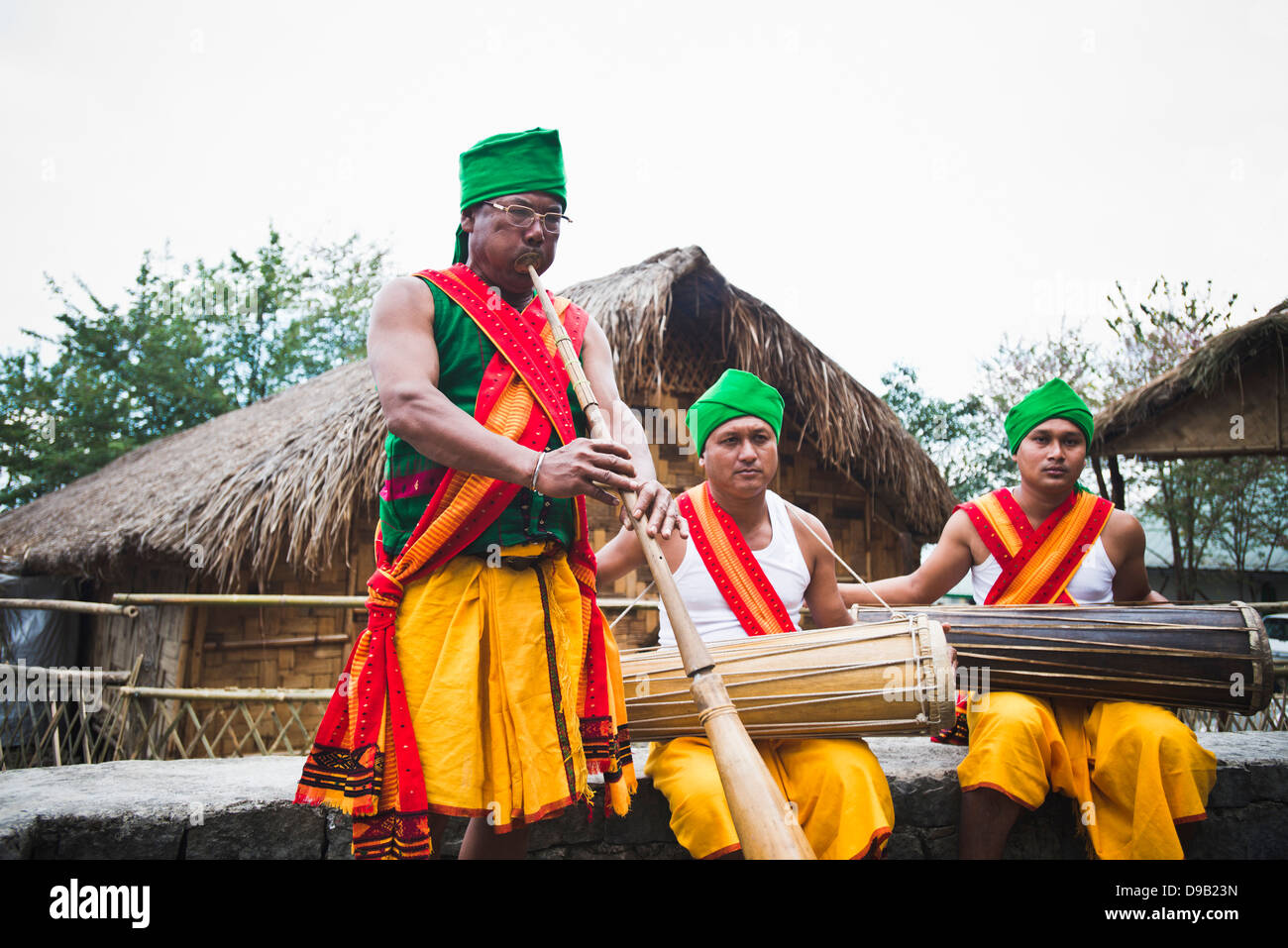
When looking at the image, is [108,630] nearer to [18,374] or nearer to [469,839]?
[469,839]

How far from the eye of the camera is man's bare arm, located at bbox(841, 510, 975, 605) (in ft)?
10.5

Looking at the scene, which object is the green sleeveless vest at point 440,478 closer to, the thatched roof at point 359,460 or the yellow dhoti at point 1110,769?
the yellow dhoti at point 1110,769

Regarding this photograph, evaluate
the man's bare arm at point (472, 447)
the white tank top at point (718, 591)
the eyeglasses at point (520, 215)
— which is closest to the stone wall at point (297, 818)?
the white tank top at point (718, 591)

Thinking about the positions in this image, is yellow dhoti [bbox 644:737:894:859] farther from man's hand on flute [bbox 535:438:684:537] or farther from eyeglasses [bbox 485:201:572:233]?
eyeglasses [bbox 485:201:572:233]

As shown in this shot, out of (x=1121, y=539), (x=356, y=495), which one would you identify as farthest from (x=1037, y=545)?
(x=356, y=495)

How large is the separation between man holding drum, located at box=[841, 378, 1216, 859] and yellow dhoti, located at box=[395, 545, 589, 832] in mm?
1416

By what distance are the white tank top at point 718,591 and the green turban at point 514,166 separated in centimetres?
126

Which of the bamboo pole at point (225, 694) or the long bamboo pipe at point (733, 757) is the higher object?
the long bamboo pipe at point (733, 757)

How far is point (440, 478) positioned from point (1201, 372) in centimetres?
658

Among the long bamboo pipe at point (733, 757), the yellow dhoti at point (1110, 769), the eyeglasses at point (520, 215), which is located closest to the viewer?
the long bamboo pipe at point (733, 757)

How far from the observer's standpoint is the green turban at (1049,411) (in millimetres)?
3193

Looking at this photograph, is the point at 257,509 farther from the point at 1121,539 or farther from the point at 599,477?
the point at 1121,539

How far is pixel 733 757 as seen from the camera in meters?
1.56
